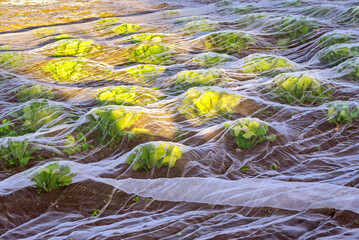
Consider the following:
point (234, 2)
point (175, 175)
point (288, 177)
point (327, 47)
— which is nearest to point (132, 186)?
point (175, 175)

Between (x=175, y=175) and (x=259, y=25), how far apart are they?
5.50 m

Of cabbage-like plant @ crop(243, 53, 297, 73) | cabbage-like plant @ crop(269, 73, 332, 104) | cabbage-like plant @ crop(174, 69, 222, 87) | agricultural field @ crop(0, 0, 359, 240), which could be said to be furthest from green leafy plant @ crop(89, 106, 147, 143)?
cabbage-like plant @ crop(243, 53, 297, 73)

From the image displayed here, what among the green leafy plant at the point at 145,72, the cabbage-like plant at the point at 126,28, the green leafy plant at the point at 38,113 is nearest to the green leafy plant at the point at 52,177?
the green leafy plant at the point at 38,113

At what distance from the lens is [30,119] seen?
4.64 m

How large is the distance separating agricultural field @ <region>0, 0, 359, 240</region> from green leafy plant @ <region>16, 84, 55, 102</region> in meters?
0.02

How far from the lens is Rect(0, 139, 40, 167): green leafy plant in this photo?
377 cm

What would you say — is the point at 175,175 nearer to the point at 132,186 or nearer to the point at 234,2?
the point at 132,186

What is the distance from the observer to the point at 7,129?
455 centimetres

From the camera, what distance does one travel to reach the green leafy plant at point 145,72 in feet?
19.5

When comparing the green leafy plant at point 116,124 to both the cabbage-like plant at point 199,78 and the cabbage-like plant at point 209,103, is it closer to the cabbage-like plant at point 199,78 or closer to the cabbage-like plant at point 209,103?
the cabbage-like plant at point 209,103

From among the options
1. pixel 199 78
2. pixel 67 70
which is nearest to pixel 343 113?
pixel 199 78

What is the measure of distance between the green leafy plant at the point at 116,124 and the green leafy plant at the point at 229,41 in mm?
3200

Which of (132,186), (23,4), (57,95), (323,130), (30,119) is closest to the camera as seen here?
(132,186)

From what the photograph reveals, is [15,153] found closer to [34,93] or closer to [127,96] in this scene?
[127,96]
